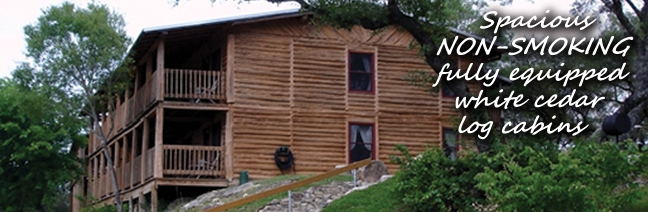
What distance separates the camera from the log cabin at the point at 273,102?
93.8 feet

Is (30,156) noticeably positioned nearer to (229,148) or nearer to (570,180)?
(229,148)

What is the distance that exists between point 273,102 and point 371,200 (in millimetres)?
9321

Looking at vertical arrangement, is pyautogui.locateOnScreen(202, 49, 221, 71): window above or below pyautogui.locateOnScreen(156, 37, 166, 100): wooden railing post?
above

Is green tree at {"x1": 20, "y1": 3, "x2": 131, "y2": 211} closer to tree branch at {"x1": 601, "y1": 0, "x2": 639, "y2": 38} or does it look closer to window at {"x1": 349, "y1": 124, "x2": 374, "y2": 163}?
window at {"x1": 349, "y1": 124, "x2": 374, "y2": 163}

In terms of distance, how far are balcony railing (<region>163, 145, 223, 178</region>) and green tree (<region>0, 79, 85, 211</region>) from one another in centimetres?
988

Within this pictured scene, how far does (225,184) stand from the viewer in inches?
1104

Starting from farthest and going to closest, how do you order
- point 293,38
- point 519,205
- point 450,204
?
point 293,38, point 450,204, point 519,205

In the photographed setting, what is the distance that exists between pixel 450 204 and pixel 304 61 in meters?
12.0

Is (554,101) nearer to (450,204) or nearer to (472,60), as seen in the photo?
(472,60)

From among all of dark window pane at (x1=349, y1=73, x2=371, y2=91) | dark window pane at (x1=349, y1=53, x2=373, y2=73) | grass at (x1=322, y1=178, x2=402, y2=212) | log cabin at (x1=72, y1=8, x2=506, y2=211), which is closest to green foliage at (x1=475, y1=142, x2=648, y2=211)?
grass at (x1=322, y1=178, x2=402, y2=212)

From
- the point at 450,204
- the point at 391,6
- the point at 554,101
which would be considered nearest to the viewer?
the point at 450,204

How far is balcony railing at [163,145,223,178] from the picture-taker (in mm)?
27938

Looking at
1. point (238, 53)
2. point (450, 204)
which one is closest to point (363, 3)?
point (450, 204)

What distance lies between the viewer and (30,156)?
38531 millimetres
